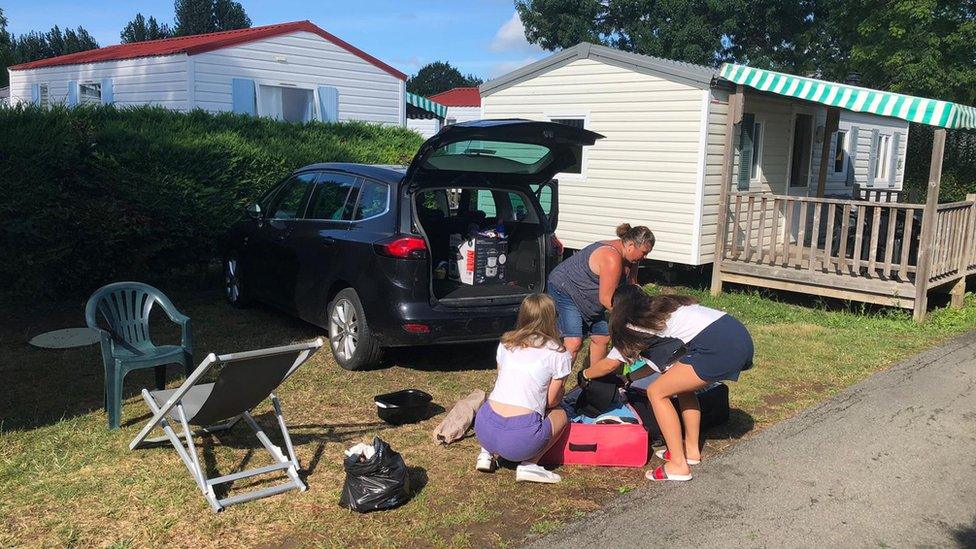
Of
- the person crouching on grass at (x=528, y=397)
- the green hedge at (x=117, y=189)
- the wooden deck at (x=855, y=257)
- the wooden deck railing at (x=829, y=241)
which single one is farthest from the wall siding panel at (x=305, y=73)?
the person crouching on grass at (x=528, y=397)

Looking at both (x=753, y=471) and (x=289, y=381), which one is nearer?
(x=753, y=471)

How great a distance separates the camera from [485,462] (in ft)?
14.8

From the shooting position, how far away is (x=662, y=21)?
1474 inches

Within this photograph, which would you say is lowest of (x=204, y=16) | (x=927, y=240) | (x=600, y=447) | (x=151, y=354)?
(x=600, y=447)

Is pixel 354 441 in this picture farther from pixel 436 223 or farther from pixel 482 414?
pixel 436 223

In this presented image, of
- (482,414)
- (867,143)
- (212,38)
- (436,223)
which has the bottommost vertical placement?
(482,414)

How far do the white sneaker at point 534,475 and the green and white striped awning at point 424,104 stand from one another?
57.9 ft

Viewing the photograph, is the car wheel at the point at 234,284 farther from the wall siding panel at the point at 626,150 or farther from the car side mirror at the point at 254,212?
the wall siding panel at the point at 626,150

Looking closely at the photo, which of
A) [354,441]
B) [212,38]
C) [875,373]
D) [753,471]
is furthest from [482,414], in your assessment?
[212,38]

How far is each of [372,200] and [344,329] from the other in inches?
42.3

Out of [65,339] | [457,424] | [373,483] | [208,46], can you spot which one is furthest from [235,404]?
[208,46]

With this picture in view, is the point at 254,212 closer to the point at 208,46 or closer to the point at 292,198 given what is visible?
the point at 292,198

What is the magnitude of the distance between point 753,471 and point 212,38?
14711 millimetres

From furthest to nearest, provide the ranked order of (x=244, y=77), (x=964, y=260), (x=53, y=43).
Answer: (x=53, y=43) < (x=244, y=77) < (x=964, y=260)
